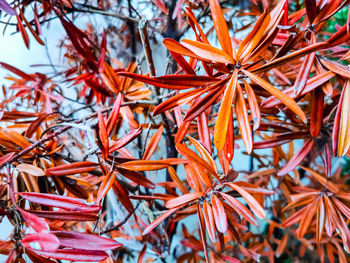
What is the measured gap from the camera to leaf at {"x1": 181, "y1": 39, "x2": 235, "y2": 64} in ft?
0.70

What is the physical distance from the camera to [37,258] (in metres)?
0.25

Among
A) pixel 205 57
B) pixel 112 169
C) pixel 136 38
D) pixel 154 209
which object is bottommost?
pixel 154 209

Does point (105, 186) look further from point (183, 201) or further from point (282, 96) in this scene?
point (282, 96)

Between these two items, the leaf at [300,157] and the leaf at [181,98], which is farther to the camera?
the leaf at [300,157]

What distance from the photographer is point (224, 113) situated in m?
0.21

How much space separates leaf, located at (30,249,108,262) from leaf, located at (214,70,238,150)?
141mm

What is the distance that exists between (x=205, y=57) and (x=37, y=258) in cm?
25

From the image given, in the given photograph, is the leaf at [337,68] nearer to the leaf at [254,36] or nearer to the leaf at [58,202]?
the leaf at [254,36]

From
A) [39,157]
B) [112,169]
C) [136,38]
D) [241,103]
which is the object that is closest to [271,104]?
[241,103]

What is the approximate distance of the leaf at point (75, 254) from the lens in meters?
0.21

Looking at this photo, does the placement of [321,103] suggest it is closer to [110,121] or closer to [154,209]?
[110,121]

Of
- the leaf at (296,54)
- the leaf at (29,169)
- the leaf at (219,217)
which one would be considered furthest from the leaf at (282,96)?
the leaf at (29,169)

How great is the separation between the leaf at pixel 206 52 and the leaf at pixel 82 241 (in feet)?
0.59

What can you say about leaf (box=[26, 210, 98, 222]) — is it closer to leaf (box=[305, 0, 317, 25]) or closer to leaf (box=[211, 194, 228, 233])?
leaf (box=[211, 194, 228, 233])
